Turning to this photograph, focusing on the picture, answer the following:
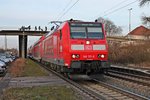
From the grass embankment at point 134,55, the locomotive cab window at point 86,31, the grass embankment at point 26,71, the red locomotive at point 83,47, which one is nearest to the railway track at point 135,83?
the red locomotive at point 83,47

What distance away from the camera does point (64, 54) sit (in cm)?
1816

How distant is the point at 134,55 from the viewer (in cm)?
4038

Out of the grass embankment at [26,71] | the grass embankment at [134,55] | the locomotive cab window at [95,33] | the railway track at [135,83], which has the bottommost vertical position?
the railway track at [135,83]

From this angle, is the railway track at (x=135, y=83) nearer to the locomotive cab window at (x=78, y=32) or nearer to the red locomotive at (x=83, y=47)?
the red locomotive at (x=83, y=47)

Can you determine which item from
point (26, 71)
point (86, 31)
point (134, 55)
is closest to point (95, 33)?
point (86, 31)

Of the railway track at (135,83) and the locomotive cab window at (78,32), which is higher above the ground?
the locomotive cab window at (78,32)

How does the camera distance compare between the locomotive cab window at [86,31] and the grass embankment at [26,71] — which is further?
the grass embankment at [26,71]

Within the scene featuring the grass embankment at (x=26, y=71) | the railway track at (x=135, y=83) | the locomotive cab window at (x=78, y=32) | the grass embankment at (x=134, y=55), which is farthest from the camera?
the grass embankment at (x=134, y=55)

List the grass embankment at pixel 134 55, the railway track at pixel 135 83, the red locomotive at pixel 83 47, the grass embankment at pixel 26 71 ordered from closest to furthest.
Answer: the railway track at pixel 135 83 → the red locomotive at pixel 83 47 → the grass embankment at pixel 26 71 → the grass embankment at pixel 134 55

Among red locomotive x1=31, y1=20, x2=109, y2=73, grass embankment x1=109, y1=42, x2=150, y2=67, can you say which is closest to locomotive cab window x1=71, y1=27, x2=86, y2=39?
red locomotive x1=31, y1=20, x2=109, y2=73

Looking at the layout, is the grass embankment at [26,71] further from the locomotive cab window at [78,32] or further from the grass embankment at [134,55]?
the grass embankment at [134,55]

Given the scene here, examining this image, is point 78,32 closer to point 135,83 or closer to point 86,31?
point 86,31

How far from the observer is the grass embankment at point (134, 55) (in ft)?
129

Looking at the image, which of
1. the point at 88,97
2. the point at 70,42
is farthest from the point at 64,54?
the point at 88,97
